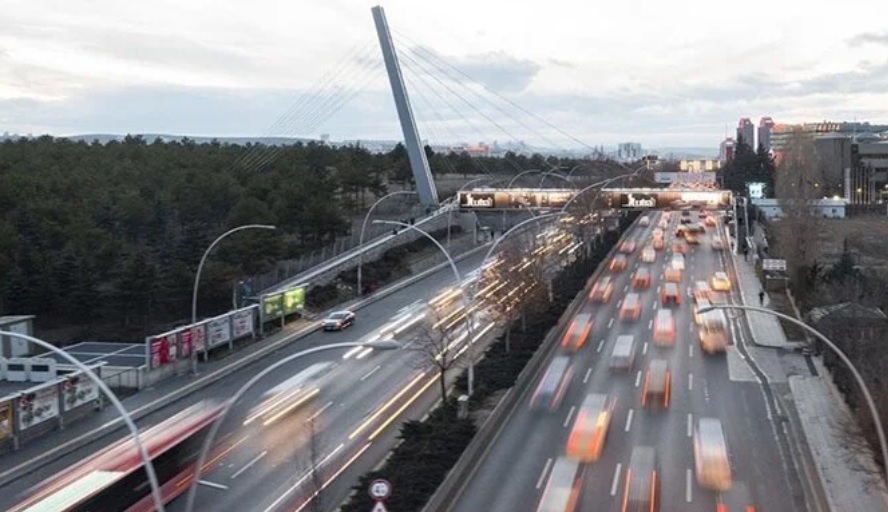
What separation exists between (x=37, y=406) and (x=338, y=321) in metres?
17.7

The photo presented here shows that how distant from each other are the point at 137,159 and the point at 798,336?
6118 centimetres

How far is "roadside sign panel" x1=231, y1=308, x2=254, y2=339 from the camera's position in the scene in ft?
131

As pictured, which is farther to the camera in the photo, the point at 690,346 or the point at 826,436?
the point at 690,346

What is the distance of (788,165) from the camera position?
212ft

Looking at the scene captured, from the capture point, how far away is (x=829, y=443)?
25.8m

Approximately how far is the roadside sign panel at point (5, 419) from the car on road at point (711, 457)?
1852 centimetres

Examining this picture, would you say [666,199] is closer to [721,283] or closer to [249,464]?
[721,283]

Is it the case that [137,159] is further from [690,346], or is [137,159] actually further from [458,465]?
[458,465]

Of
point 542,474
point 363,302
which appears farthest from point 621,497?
point 363,302

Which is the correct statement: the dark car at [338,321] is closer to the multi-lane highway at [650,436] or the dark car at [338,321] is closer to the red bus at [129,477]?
the multi-lane highway at [650,436]

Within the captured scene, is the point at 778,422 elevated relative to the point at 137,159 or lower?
lower

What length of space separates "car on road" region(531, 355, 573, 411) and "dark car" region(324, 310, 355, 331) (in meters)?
11.4

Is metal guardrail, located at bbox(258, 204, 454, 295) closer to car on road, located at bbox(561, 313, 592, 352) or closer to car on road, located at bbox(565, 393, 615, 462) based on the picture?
car on road, located at bbox(561, 313, 592, 352)

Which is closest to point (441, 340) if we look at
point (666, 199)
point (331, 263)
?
point (331, 263)
